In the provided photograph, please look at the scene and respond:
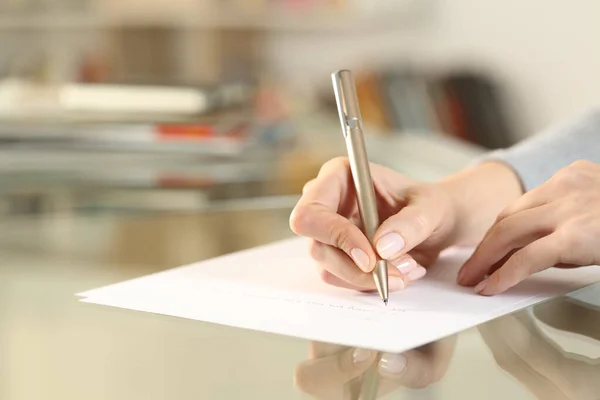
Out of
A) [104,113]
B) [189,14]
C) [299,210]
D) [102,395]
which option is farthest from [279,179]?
[189,14]

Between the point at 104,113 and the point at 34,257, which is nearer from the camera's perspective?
the point at 34,257

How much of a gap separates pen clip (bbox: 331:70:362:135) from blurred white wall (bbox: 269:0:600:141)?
2.06 m

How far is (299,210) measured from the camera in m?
0.64

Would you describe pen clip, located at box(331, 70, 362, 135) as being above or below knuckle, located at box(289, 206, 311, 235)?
above

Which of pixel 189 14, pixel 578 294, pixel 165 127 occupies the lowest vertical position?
pixel 578 294

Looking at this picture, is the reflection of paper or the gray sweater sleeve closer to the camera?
the reflection of paper

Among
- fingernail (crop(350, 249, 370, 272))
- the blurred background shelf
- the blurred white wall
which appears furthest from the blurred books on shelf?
fingernail (crop(350, 249, 370, 272))

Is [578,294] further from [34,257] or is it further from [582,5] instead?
[582,5]

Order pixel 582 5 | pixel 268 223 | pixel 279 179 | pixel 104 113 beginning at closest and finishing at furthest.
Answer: pixel 268 223 → pixel 279 179 → pixel 104 113 → pixel 582 5

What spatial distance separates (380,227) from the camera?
615 mm

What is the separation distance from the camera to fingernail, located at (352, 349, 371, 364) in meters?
0.48

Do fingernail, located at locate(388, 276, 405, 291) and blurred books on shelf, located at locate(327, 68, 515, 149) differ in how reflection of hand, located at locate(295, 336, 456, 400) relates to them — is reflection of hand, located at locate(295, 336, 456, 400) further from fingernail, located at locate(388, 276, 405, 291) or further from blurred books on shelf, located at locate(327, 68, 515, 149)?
blurred books on shelf, located at locate(327, 68, 515, 149)

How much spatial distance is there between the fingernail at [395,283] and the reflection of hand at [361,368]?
9cm

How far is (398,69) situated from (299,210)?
2314 mm
